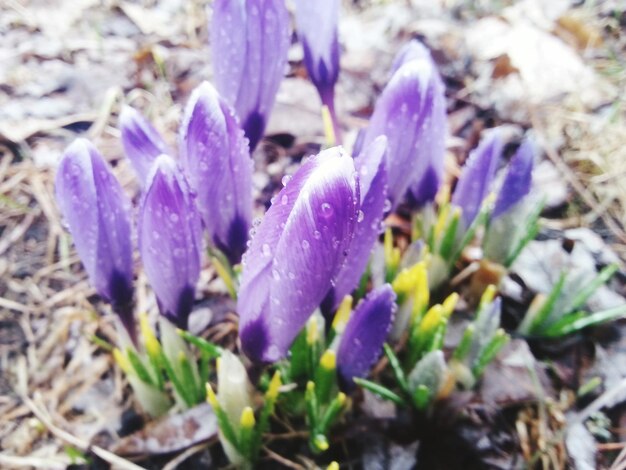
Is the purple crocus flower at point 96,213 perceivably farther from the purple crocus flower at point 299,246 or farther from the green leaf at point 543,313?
the green leaf at point 543,313

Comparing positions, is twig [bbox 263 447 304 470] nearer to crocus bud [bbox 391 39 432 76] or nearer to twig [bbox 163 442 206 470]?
twig [bbox 163 442 206 470]

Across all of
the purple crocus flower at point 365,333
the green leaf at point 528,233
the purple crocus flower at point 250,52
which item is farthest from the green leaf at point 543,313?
the purple crocus flower at point 250,52

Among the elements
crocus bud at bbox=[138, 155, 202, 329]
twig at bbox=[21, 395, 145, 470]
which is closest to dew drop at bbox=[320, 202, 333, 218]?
crocus bud at bbox=[138, 155, 202, 329]

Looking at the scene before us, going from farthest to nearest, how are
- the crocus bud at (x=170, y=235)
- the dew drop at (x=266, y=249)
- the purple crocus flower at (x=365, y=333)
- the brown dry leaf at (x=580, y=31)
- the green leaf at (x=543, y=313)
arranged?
the brown dry leaf at (x=580, y=31), the green leaf at (x=543, y=313), the purple crocus flower at (x=365, y=333), the crocus bud at (x=170, y=235), the dew drop at (x=266, y=249)

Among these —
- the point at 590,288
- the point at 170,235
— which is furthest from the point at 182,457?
the point at 590,288

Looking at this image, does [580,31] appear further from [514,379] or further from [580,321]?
[514,379]

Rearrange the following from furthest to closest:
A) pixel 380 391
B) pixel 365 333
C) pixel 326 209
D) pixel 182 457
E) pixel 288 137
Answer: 1. pixel 288 137
2. pixel 182 457
3. pixel 380 391
4. pixel 365 333
5. pixel 326 209
